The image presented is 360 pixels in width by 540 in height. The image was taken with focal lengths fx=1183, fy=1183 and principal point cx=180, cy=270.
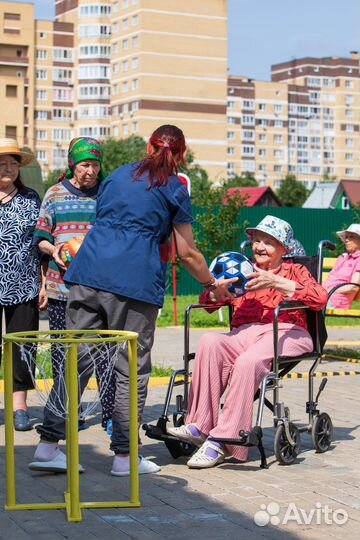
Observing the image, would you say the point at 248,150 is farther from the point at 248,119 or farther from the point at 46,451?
the point at 46,451

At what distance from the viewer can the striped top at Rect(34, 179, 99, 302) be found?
814 centimetres

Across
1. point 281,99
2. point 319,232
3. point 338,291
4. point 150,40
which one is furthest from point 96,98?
point 338,291

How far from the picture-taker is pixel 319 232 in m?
34.3

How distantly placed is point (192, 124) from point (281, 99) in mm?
48405

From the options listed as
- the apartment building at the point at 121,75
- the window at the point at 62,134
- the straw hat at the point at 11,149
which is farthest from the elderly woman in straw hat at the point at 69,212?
the window at the point at 62,134

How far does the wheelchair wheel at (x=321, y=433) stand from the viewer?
7603 millimetres

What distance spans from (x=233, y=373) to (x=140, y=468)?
2.69 ft

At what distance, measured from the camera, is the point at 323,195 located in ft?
347

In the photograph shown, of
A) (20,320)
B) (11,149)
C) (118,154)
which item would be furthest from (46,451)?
(118,154)

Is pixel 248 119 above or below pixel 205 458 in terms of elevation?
above

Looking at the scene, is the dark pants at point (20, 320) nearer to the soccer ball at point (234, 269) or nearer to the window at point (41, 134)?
the soccer ball at point (234, 269)

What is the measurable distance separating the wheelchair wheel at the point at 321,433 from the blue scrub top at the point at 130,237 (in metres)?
1.49

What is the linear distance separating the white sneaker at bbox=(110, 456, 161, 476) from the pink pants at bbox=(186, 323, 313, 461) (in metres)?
0.40

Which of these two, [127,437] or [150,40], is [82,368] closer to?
[127,437]
